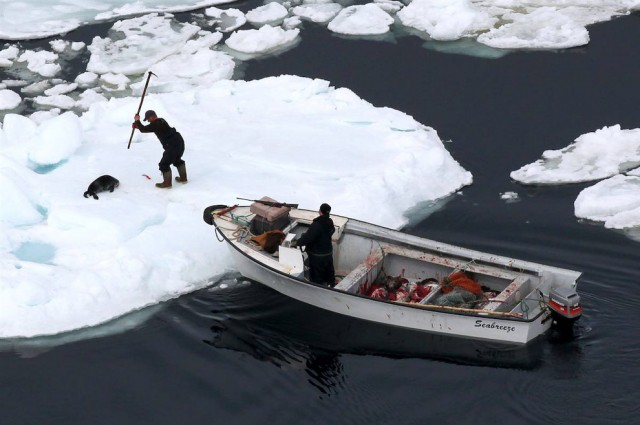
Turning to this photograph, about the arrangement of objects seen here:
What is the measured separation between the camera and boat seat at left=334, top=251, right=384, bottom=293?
41.6ft

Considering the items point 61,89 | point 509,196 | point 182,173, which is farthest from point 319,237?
point 61,89

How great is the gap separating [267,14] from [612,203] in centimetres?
1104

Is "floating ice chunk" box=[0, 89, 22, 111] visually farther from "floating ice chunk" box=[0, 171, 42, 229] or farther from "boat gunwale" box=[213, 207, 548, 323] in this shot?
"boat gunwale" box=[213, 207, 548, 323]

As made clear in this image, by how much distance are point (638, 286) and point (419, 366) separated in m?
3.30

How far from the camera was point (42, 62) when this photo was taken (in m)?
21.5

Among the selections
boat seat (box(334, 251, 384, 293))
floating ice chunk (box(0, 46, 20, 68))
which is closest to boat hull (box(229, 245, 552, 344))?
boat seat (box(334, 251, 384, 293))

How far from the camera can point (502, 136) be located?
18.2 m

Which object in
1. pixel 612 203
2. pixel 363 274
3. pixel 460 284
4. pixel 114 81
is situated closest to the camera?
pixel 460 284

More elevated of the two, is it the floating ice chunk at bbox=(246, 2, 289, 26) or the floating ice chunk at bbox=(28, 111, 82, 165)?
the floating ice chunk at bbox=(28, 111, 82, 165)

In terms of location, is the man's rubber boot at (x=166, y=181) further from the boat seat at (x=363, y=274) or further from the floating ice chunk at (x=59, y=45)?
the floating ice chunk at (x=59, y=45)

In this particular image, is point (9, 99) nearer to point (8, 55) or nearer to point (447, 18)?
point (8, 55)

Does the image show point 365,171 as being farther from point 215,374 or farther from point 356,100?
point 215,374

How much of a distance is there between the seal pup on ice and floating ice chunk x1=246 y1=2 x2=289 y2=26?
906cm

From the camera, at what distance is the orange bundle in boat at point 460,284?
40.7 ft
